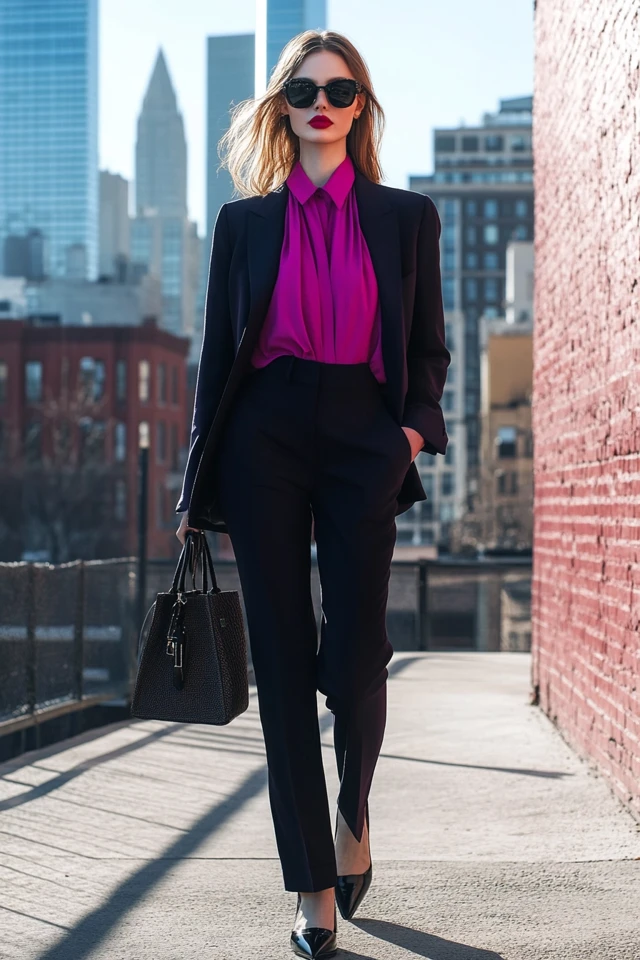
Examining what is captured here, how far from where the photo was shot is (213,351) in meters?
3.62

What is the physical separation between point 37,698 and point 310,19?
434cm

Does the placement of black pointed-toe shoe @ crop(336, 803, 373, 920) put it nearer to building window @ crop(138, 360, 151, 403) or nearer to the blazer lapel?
the blazer lapel

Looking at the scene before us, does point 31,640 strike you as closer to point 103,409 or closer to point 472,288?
point 103,409

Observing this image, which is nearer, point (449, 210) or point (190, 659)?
point (190, 659)

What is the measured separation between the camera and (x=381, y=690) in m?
3.60

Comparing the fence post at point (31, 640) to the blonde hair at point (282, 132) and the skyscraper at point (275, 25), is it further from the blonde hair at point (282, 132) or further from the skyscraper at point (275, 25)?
the blonde hair at point (282, 132)

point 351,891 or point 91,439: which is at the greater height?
point 91,439

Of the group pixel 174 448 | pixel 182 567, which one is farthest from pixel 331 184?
pixel 174 448

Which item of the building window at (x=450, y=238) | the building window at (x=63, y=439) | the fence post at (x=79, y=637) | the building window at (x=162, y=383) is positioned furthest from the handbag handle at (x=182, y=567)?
the building window at (x=450, y=238)

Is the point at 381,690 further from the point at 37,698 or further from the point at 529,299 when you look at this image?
the point at 529,299

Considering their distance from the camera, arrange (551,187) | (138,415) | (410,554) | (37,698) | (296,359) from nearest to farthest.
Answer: (296,359)
(551,187)
(37,698)
(138,415)
(410,554)

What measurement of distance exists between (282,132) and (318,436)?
0.90 meters

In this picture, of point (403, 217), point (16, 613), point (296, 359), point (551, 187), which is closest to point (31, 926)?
point (296, 359)

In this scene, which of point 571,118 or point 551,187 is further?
point 551,187
